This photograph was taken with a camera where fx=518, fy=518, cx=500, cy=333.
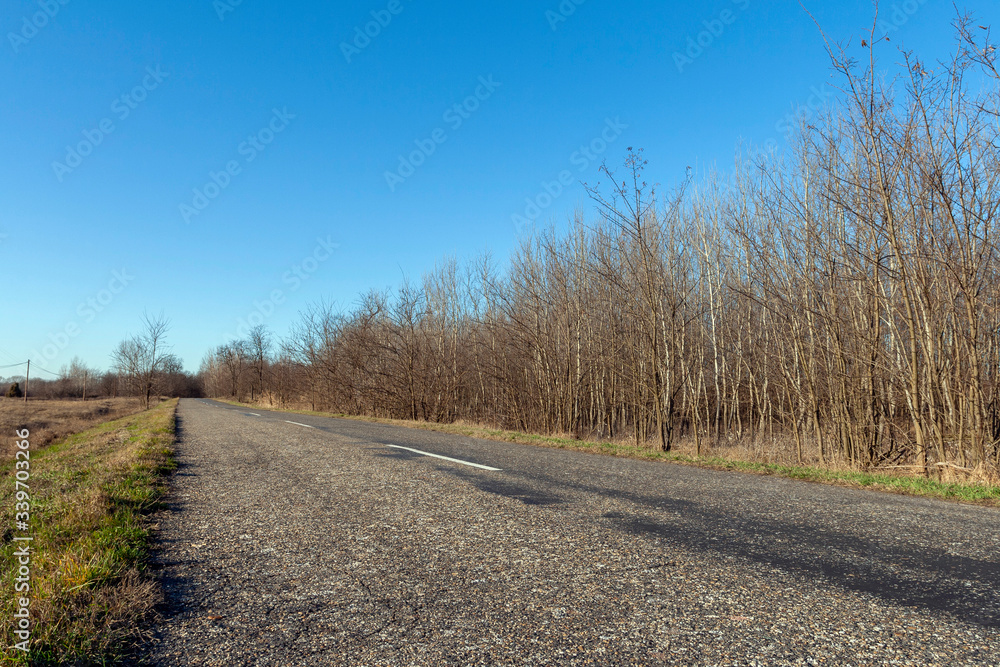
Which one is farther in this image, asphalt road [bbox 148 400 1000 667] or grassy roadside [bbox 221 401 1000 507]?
grassy roadside [bbox 221 401 1000 507]

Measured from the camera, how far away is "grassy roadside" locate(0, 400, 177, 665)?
83.5 inches

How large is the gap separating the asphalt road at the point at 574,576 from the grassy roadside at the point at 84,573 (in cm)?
16

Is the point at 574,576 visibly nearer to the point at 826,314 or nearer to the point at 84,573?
the point at 84,573

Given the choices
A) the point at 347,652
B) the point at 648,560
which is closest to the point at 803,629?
the point at 648,560

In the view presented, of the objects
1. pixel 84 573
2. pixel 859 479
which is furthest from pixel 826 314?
pixel 84 573

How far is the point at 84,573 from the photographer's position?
9.07 feet

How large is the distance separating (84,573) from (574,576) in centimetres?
266

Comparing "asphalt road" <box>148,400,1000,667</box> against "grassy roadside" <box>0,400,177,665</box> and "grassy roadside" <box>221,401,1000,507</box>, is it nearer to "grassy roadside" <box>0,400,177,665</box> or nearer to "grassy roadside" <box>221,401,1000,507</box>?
"grassy roadside" <box>0,400,177,665</box>

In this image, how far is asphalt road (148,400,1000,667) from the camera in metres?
2.17

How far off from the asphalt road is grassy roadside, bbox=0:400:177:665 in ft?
0.53

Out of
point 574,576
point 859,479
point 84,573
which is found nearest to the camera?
point 84,573

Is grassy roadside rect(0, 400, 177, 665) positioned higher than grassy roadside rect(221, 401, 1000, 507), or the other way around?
grassy roadside rect(221, 401, 1000, 507)

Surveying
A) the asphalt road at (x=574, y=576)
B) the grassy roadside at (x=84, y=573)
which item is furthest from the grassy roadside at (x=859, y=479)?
the grassy roadside at (x=84, y=573)

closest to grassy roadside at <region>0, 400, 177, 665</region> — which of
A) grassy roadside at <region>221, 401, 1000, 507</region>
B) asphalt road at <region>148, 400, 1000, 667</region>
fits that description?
asphalt road at <region>148, 400, 1000, 667</region>
